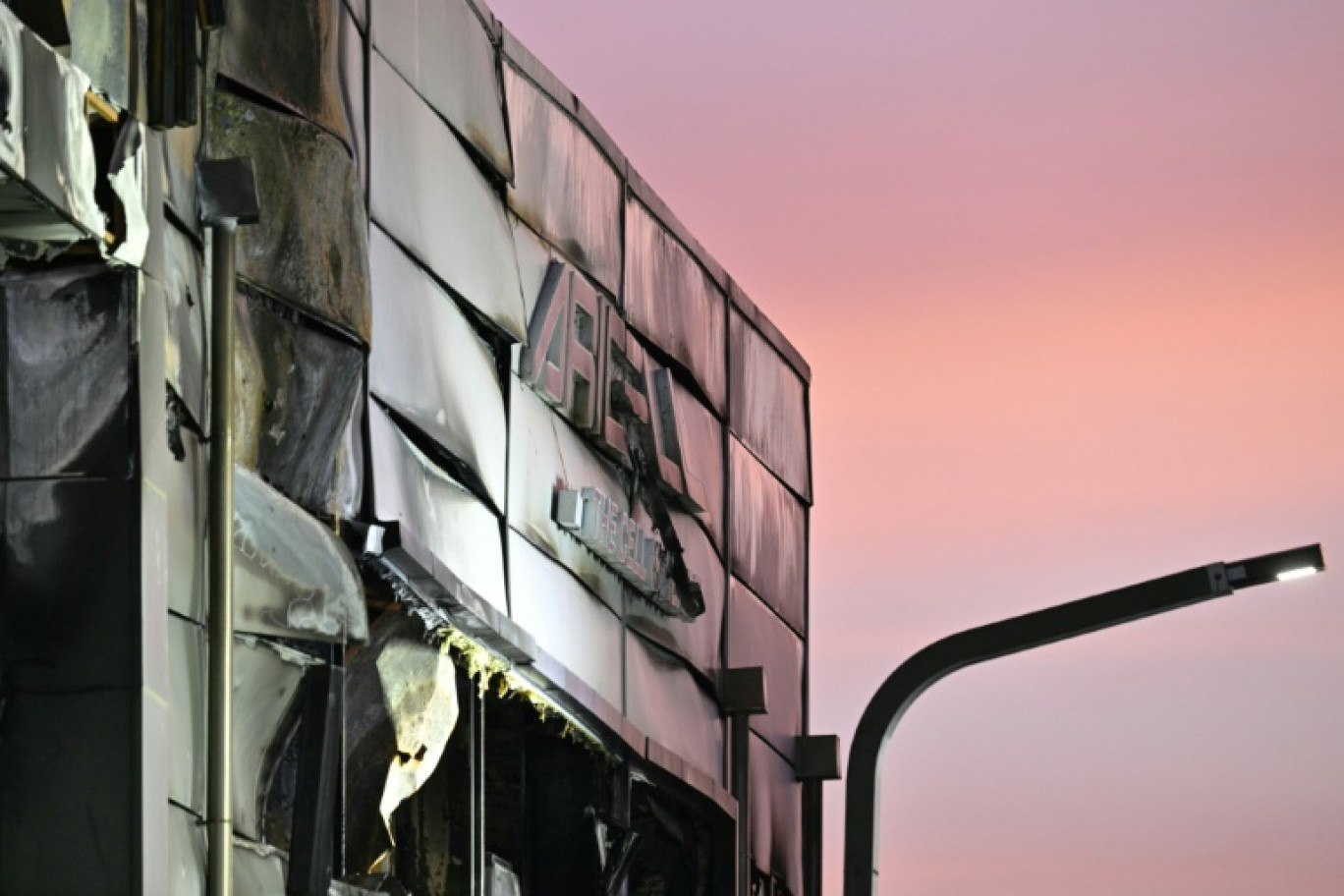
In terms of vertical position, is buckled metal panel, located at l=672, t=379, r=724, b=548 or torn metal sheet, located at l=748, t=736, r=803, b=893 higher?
buckled metal panel, located at l=672, t=379, r=724, b=548

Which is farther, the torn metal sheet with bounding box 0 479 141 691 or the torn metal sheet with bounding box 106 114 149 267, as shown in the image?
the torn metal sheet with bounding box 106 114 149 267

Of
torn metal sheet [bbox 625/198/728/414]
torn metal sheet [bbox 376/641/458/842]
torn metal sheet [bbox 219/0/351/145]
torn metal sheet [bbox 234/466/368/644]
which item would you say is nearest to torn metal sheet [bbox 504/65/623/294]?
torn metal sheet [bbox 625/198/728/414]

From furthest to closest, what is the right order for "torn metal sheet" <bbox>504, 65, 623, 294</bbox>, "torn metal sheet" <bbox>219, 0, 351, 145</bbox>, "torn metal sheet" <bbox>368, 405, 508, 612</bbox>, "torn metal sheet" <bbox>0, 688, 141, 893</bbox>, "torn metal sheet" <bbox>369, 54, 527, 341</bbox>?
"torn metal sheet" <bbox>504, 65, 623, 294</bbox> < "torn metal sheet" <bbox>369, 54, 527, 341</bbox> < "torn metal sheet" <bbox>368, 405, 508, 612</bbox> < "torn metal sheet" <bbox>219, 0, 351, 145</bbox> < "torn metal sheet" <bbox>0, 688, 141, 893</bbox>

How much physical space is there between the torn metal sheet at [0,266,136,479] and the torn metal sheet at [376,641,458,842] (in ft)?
16.6

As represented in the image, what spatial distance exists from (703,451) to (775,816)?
414 cm

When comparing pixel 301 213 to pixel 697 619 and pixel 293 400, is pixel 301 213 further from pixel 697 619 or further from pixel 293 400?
pixel 697 619

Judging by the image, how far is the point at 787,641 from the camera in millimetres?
29125

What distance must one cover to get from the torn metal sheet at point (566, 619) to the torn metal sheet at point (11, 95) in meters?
8.05

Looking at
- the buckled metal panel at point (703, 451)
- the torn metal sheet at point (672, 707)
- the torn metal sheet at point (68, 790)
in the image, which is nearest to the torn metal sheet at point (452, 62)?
the torn metal sheet at point (672, 707)

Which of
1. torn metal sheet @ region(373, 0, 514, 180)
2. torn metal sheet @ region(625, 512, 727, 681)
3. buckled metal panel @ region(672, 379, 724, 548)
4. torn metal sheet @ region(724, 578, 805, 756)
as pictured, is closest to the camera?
torn metal sheet @ region(373, 0, 514, 180)

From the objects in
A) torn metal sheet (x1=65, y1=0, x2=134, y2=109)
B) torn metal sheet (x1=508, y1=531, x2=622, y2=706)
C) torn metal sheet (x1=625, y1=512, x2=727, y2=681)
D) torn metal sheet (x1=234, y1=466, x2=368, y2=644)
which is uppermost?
torn metal sheet (x1=65, y1=0, x2=134, y2=109)

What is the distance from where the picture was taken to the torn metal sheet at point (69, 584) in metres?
11.7

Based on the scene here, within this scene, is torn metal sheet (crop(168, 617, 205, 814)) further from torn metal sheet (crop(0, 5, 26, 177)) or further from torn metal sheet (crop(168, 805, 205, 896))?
torn metal sheet (crop(0, 5, 26, 177))

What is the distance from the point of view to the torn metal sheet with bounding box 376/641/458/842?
17094 mm
